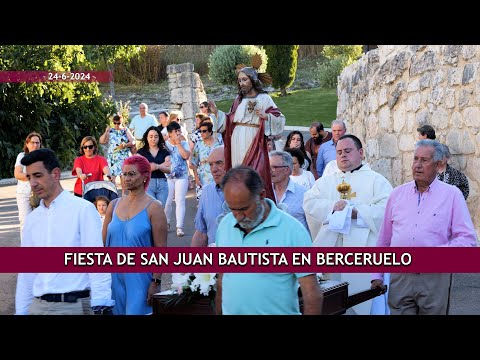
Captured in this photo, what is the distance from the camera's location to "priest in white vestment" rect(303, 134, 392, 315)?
A: 6.71 meters

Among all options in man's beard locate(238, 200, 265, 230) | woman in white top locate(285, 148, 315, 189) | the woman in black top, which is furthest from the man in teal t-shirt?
the woman in black top

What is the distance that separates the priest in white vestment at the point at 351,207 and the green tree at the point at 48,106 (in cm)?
1617

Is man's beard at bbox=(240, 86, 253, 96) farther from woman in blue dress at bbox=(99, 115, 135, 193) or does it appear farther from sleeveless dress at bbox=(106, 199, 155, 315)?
woman in blue dress at bbox=(99, 115, 135, 193)

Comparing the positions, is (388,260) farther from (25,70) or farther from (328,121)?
(328,121)

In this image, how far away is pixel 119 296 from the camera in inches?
239

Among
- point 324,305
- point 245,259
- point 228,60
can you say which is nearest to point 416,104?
point 324,305

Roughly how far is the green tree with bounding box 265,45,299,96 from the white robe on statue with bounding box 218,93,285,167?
88.5 ft

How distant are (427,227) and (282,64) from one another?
30990 millimetres

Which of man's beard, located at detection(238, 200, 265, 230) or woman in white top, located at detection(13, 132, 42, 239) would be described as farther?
woman in white top, located at detection(13, 132, 42, 239)

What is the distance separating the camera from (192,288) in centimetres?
520

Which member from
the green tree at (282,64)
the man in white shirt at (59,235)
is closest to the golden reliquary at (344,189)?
the man in white shirt at (59,235)

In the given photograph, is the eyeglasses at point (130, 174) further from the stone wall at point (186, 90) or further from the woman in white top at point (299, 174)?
the stone wall at point (186, 90)

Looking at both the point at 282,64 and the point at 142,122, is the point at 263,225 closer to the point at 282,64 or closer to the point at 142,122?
the point at 142,122
